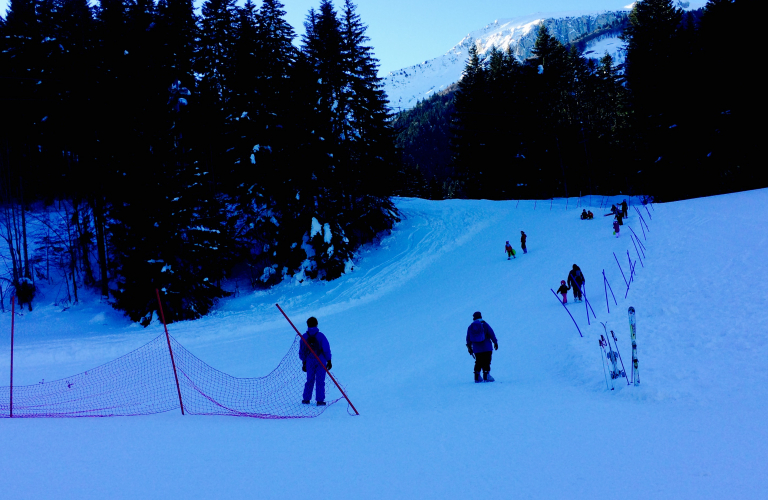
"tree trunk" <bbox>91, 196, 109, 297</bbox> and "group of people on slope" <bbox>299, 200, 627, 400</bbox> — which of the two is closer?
"group of people on slope" <bbox>299, 200, 627, 400</bbox>

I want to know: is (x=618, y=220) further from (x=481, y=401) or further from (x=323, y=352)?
(x=323, y=352)

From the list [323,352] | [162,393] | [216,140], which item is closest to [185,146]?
[216,140]

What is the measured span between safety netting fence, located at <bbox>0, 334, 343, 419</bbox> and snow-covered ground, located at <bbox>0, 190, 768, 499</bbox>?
908 mm

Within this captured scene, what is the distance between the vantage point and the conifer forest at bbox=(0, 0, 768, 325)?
2300cm

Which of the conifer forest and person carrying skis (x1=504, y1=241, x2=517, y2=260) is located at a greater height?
the conifer forest

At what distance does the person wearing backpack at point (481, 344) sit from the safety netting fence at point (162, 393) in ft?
10.5

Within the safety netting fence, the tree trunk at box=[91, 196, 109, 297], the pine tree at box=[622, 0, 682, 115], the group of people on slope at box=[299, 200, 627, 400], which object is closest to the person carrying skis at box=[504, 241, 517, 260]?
the safety netting fence

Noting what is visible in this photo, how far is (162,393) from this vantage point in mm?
10953

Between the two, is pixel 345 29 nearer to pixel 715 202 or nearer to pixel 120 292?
pixel 120 292

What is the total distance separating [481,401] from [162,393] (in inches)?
324

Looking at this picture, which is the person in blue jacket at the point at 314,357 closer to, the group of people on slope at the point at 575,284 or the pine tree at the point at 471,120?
the group of people on slope at the point at 575,284

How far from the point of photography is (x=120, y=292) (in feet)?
71.6

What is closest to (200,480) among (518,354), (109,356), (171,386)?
(171,386)

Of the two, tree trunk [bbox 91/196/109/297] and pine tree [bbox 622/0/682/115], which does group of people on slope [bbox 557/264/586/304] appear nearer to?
tree trunk [bbox 91/196/109/297]
